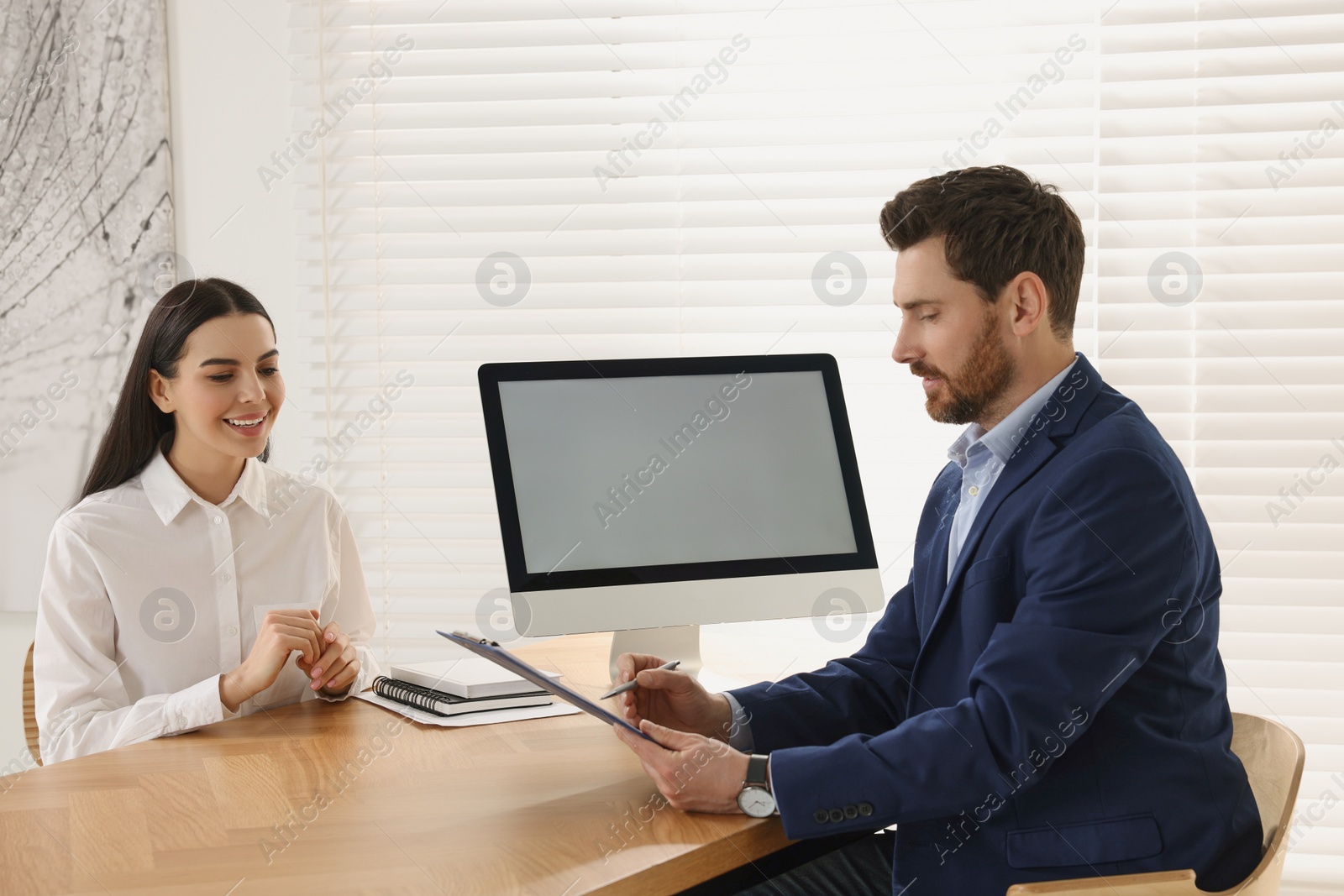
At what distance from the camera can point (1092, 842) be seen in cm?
124

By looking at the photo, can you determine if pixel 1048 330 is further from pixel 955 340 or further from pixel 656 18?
pixel 656 18

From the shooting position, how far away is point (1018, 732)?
3.93ft

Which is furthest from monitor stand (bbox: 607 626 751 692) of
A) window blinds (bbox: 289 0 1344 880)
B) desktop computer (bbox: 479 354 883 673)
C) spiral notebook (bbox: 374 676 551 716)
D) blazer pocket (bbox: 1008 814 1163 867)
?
window blinds (bbox: 289 0 1344 880)

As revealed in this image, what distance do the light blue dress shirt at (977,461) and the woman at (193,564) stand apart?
66cm

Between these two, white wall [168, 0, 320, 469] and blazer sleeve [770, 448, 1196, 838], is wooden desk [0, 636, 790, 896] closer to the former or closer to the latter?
blazer sleeve [770, 448, 1196, 838]

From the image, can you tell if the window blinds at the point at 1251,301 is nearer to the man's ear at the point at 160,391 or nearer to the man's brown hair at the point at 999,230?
the man's brown hair at the point at 999,230

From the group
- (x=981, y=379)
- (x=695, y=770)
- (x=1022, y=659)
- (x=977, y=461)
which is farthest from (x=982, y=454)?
(x=695, y=770)

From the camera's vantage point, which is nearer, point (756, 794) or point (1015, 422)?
point (756, 794)

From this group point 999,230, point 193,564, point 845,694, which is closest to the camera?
point 999,230

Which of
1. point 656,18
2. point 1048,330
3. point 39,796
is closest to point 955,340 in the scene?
point 1048,330

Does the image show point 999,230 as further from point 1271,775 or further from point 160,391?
point 160,391

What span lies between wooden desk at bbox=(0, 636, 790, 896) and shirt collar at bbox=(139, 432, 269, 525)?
1.61 ft

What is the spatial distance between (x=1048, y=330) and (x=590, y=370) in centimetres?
71

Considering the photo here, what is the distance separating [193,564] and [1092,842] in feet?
4.92
